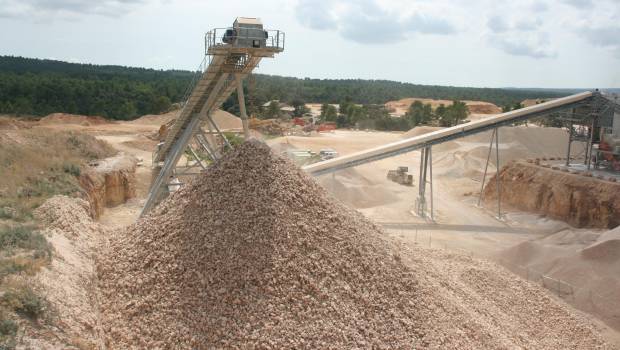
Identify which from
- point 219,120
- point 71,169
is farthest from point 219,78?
point 219,120

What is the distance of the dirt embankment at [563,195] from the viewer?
81.9ft

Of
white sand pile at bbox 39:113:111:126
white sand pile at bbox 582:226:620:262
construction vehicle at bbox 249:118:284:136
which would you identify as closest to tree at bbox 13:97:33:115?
white sand pile at bbox 39:113:111:126

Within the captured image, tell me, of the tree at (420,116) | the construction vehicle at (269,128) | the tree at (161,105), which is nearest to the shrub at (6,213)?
the construction vehicle at (269,128)

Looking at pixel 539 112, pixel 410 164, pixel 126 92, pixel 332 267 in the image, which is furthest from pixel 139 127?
pixel 332 267

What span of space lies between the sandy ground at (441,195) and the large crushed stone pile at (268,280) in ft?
23.7

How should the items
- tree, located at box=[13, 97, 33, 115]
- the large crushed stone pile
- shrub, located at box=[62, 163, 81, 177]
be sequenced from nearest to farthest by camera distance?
the large crushed stone pile < shrub, located at box=[62, 163, 81, 177] < tree, located at box=[13, 97, 33, 115]

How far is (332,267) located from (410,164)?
33197 millimetres

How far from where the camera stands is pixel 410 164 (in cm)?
4334

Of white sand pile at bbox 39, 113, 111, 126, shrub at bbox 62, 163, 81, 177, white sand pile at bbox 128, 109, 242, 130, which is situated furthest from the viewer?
white sand pile at bbox 39, 113, 111, 126

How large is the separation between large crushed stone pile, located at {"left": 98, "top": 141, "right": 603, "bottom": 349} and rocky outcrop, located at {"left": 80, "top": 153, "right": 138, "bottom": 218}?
8.64 metres

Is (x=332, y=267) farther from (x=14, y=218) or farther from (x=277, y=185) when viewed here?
(x=14, y=218)

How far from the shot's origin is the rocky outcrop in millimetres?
21656

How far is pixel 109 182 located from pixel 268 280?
53.3ft

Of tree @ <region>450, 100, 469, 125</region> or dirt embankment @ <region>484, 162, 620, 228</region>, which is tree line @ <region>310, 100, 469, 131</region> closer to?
tree @ <region>450, 100, 469, 125</region>
